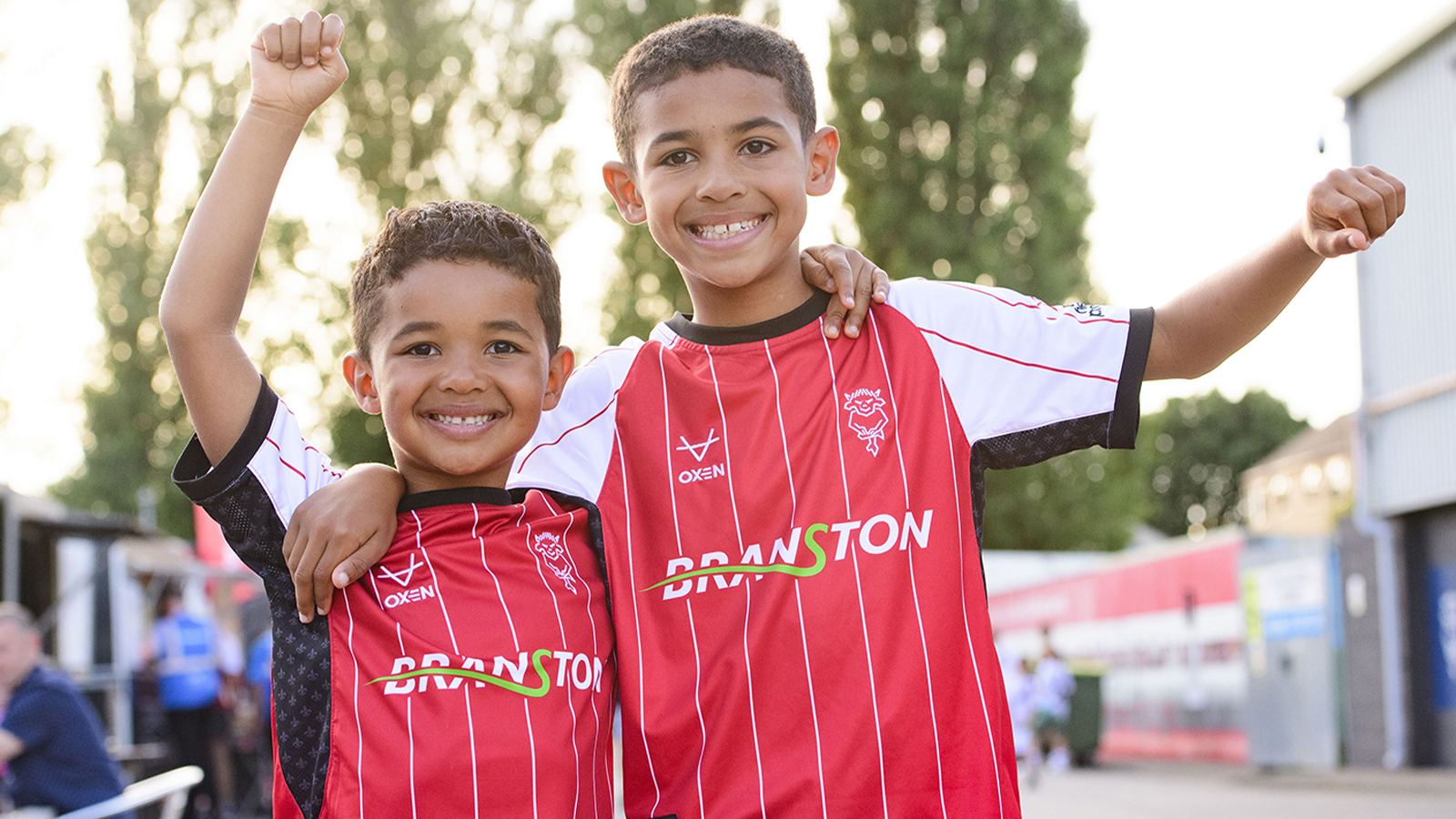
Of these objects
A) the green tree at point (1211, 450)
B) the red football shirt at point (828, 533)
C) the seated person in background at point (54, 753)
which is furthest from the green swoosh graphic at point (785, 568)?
the green tree at point (1211, 450)

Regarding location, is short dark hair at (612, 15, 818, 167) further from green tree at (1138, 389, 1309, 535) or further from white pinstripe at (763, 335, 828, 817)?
green tree at (1138, 389, 1309, 535)

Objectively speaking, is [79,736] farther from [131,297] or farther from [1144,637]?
[131,297]

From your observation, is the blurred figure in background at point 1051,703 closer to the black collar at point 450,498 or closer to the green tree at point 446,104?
the green tree at point 446,104

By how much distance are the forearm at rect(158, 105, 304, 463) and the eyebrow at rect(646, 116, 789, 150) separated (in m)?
0.62

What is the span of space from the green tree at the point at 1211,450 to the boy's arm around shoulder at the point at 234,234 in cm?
5988

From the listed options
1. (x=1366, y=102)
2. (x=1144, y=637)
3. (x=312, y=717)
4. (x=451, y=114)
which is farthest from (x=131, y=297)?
(x=312, y=717)

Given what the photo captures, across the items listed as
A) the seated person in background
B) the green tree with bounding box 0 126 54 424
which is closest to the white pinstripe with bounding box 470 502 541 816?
the seated person in background

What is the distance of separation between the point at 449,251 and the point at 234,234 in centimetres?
37

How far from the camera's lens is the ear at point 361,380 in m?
2.48

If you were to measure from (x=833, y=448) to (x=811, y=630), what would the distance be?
1.03ft

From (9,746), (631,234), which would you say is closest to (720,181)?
(9,746)

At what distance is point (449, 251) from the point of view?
7.86ft

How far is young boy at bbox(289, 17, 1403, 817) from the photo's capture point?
2.16 meters

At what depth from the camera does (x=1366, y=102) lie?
55.3ft
